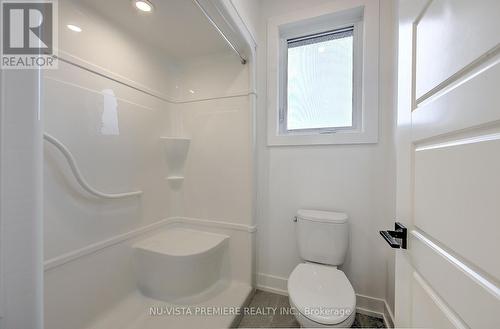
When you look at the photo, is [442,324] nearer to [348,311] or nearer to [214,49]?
[348,311]

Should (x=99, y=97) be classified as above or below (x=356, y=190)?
Answer: above

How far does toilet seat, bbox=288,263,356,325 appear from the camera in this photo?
3.04 feet

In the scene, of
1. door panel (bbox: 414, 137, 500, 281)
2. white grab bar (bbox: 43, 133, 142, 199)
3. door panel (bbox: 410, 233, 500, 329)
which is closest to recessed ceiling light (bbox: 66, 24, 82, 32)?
white grab bar (bbox: 43, 133, 142, 199)

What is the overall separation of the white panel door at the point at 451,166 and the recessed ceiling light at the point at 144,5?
139cm

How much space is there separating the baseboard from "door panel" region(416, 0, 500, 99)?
4.77ft

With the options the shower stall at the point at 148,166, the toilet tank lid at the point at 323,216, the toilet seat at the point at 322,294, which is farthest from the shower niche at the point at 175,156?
the toilet seat at the point at 322,294

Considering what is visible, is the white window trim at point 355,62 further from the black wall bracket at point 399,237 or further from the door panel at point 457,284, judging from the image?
the door panel at point 457,284

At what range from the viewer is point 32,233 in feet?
0.97

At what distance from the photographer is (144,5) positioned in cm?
124

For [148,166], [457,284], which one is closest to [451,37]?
[457,284]

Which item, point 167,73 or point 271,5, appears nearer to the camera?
point 271,5

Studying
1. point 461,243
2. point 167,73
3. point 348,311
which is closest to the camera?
point 461,243

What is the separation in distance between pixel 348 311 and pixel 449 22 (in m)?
1.16

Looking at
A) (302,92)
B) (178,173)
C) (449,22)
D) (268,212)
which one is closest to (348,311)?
(268,212)
